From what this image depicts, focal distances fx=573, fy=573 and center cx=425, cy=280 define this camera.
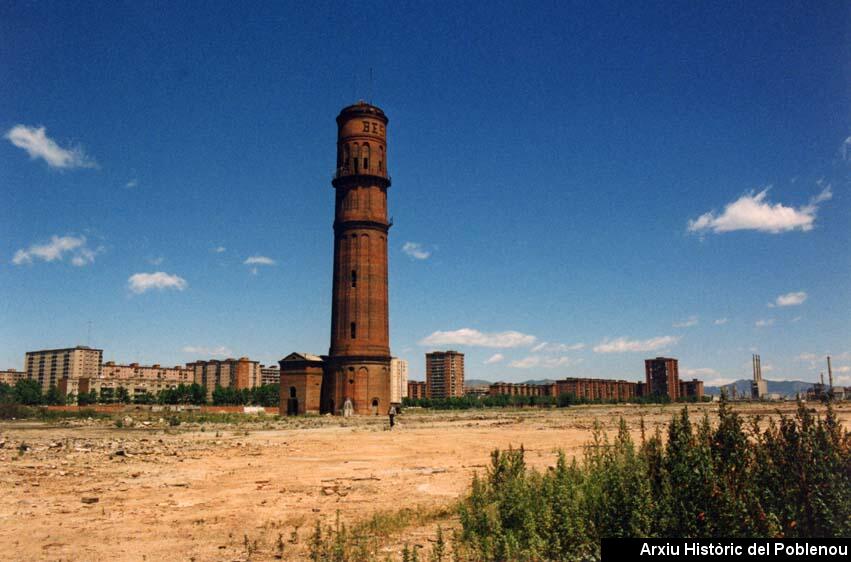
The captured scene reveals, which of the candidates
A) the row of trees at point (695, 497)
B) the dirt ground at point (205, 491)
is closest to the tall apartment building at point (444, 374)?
the dirt ground at point (205, 491)

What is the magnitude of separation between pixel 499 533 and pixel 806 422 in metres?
3.79

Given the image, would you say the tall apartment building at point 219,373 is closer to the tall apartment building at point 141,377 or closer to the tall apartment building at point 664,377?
the tall apartment building at point 141,377

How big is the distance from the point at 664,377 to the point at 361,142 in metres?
116

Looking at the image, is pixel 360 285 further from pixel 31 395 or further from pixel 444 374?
pixel 444 374

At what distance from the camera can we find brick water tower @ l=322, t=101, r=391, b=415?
55125 millimetres

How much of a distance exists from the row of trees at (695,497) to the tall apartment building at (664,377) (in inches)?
5812

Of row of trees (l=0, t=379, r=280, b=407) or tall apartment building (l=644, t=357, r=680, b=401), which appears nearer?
row of trees (l=0, t=379, r=280, b=407)

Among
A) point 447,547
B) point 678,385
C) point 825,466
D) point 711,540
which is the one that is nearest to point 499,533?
point 447,547

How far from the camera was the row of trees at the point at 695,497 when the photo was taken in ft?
18.1

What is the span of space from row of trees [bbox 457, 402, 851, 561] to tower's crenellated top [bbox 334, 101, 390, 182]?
172 ft

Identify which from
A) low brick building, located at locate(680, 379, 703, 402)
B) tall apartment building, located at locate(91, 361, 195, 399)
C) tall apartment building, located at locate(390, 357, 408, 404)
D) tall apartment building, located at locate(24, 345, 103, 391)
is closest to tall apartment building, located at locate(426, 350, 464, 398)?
tall apartment building, located at locate(390, 357, 408, 404)

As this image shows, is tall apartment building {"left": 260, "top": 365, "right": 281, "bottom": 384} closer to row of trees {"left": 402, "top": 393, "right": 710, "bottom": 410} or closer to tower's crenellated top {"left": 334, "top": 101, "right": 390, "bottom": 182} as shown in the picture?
row of trees {"left": 402, "top": 393, "right": 710, "bottom": 410}

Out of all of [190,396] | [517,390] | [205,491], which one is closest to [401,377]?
[517,390]

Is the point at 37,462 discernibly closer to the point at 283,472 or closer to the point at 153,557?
the point at 283,472
